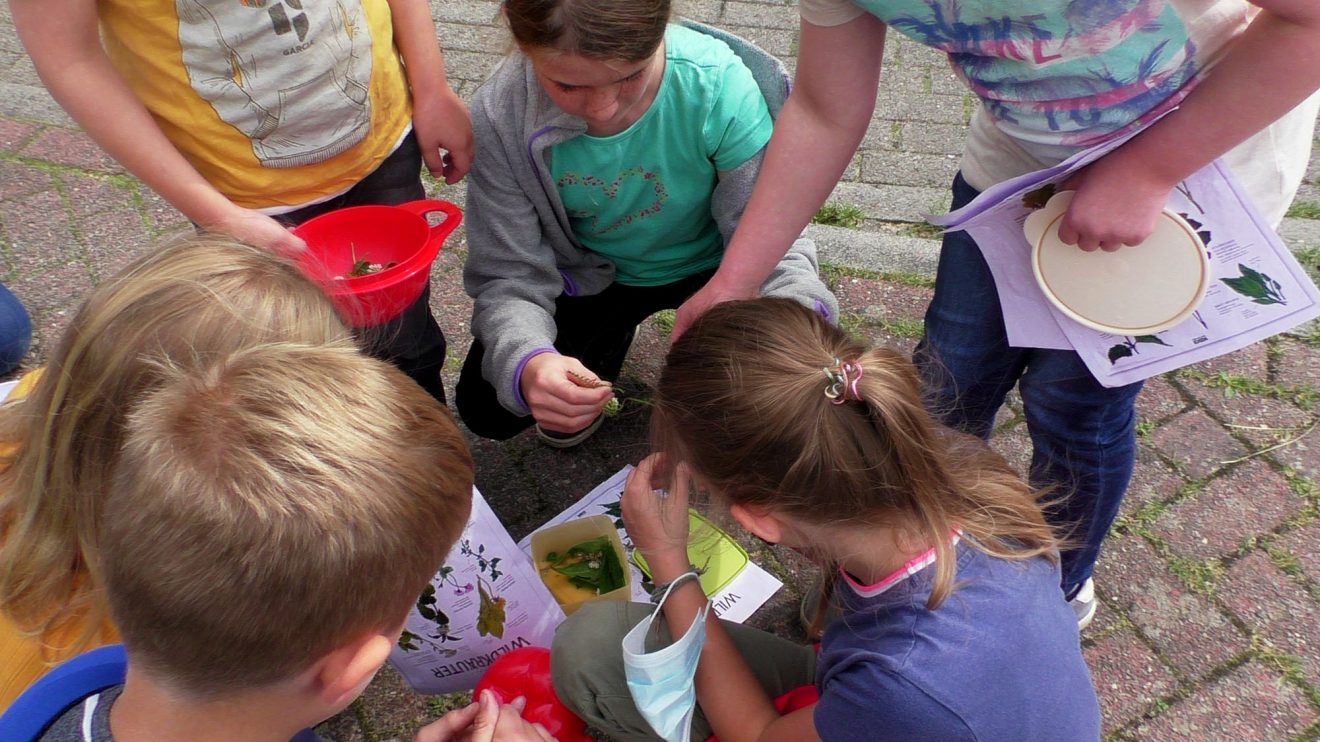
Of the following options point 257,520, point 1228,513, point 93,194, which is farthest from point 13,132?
point 1228,513

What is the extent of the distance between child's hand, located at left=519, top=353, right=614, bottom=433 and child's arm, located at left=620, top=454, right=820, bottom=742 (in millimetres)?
210

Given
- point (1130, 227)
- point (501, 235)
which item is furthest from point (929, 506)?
Result: point (501, 235)

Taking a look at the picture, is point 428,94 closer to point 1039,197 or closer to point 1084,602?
point 1039,197

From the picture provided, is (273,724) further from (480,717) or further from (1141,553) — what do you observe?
(1141,553)

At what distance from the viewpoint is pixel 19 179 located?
3123 millimetres

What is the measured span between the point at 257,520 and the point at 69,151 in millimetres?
2963

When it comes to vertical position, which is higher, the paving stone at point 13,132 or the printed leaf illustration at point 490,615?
the printed leaf illustration at point 490,615

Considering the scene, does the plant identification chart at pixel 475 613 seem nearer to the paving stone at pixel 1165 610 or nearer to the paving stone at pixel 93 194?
the paving stone at pixel 1165 610

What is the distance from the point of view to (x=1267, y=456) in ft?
7.39

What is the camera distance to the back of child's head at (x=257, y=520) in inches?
36.8

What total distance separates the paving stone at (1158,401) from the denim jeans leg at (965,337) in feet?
2.62

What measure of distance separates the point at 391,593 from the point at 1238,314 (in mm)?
1185

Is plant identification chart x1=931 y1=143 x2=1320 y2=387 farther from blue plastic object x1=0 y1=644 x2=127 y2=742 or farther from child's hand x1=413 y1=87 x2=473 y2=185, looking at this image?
blue plastic object x1=0 y1=644 x2=127 y2=742

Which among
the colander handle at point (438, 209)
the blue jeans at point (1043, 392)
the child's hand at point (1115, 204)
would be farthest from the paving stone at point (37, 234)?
the child's hand at point (1115, 204)
